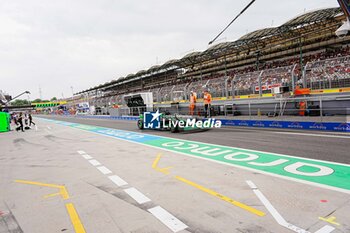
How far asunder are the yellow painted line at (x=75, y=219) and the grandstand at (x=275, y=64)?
12827 millimetres

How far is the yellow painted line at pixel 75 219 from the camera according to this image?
2752mm

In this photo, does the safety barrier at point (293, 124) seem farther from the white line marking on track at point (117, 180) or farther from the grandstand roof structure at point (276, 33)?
the grandstand roof structure at point (276, 33)

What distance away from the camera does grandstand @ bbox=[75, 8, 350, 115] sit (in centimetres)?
1219

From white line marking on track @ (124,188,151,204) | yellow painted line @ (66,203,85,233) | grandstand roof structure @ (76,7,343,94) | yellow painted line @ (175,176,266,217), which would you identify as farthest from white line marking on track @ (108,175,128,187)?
grandstand roof structure @ (76,7,343,94)

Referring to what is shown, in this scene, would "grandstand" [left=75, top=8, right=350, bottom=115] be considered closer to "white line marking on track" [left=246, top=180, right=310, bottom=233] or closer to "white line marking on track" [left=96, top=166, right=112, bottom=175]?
"white line marking on track" [left=246, top=180, right=310, bottom=233]

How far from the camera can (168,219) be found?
286cm

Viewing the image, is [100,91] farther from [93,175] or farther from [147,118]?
[93,175]

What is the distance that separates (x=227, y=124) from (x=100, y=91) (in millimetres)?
67608

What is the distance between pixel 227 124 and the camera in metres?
13.9

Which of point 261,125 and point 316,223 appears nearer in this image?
point 316,223

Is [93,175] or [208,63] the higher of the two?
[208,63]

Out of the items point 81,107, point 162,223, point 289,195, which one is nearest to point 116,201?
point 162,223

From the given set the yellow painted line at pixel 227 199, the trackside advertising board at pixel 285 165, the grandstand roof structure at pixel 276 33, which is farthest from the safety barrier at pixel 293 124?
the grandstand roof structure at pixel 276 33

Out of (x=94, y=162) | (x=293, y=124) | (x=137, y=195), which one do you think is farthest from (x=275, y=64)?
(x=137, y=195)
